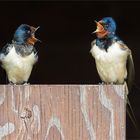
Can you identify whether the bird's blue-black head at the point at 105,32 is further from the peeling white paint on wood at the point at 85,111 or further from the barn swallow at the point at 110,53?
the peeling white paint on wood at the point at 85,111

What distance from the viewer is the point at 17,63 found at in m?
2.45

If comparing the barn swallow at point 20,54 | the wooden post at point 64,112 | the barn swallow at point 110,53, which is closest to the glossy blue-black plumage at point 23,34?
the barn swallow at point 20,54

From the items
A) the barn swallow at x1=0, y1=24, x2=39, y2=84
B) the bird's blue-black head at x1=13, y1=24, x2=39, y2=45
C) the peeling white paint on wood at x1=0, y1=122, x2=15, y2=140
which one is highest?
the bird's blue-black head at x1=13, y1=24, x2=39, y2=45

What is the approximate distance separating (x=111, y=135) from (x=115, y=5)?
2.74m

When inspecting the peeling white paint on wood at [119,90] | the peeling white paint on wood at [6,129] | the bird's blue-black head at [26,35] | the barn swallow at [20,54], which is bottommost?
the peeling white paint on wood at [6,129]

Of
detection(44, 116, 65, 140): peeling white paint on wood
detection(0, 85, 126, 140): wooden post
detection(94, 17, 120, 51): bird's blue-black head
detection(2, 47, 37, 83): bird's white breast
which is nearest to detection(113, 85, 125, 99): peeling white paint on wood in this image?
detection(0, 85, 126, 140): wooden post

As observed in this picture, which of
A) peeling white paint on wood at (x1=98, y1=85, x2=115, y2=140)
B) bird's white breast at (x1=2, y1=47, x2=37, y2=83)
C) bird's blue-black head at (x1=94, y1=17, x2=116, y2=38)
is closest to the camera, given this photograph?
peeling white paint on wood at (x1=98, y1=85, x2=115, y2=140)

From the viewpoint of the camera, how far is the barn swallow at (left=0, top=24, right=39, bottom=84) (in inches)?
94.0

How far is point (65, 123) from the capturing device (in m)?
1.67

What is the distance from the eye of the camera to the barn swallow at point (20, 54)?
2.39 metres

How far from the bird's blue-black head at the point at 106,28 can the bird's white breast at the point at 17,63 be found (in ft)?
0.77

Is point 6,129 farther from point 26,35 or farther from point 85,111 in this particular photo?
point 26,35

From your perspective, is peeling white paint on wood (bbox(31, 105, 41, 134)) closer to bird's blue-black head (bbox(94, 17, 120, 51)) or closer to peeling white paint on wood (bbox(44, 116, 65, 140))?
peeling white paint on wood (bbox(44, 116, 65, 140))

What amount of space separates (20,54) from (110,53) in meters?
0.26
